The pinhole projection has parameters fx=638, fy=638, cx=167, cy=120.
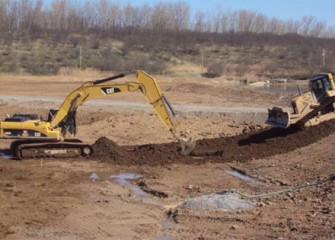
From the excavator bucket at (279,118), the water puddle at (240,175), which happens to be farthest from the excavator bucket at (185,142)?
the excavator bucket at (279,118)

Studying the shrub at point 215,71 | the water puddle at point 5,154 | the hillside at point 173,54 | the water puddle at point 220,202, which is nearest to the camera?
the water puddle at point 220,202

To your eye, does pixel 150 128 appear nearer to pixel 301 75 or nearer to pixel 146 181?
pixel 146 181

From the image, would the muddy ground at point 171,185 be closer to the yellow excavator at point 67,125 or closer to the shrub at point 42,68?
the yellow excavator at point 67,125

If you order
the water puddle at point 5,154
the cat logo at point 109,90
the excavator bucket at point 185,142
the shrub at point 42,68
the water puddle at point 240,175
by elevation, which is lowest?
the shrub at point 42,68

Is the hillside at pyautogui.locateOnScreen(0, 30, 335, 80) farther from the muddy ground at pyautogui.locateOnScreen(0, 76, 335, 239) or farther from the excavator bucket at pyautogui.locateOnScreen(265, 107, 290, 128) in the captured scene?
the excavator bucket at pyautogui.locateOnScreen(265, 107, 290, 128)

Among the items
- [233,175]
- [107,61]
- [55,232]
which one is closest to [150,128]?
[233,175]

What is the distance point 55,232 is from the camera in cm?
1070

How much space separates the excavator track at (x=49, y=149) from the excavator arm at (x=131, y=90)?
17.2 inches

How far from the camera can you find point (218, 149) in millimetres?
20734

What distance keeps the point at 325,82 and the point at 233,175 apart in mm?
6505

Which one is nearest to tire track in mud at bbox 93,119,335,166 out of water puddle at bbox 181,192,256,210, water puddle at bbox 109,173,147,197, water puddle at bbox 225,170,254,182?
water puddle at bbox 225,170,254,182

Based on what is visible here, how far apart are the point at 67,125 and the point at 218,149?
4.96m

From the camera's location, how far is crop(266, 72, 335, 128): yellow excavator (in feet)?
68.7

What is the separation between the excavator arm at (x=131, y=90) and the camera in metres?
18.5
